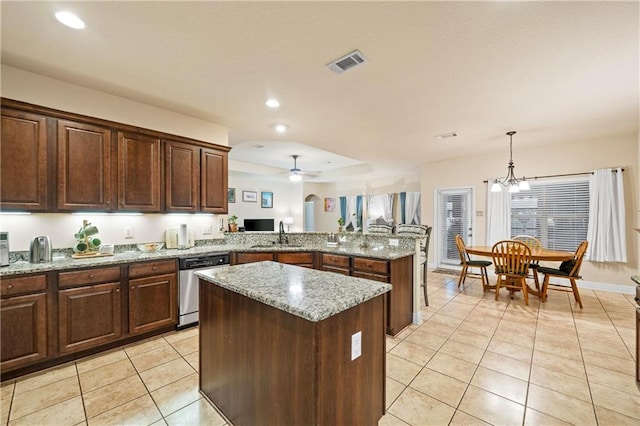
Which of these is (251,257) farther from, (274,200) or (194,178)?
(274,200)

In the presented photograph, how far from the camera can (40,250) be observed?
7.99ft

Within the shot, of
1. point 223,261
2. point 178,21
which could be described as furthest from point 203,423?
point 178,21

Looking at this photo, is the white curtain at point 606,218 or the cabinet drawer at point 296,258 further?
the white curtain at point 606,218

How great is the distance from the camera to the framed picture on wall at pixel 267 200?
8922mm

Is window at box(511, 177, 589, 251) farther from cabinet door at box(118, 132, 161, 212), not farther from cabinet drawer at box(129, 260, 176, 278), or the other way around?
cabinet door at box(118, 132, 161, 212)

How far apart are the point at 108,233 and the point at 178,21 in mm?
2438

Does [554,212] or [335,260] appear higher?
[554,212]

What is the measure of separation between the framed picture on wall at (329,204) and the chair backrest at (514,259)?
6.34 m

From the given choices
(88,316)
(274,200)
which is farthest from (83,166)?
(274,200)

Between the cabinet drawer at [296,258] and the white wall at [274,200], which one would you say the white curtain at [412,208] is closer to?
the white wall at [274,200]

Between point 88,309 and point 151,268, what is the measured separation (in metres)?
0.59

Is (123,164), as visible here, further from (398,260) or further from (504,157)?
(504,157)

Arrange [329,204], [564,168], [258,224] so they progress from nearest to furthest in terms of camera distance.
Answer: [564,168]
[258,224]
[329,204]

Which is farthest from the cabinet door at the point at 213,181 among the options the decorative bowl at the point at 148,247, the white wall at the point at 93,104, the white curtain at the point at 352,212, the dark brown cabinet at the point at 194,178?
the white curtain at the point at 352,212
